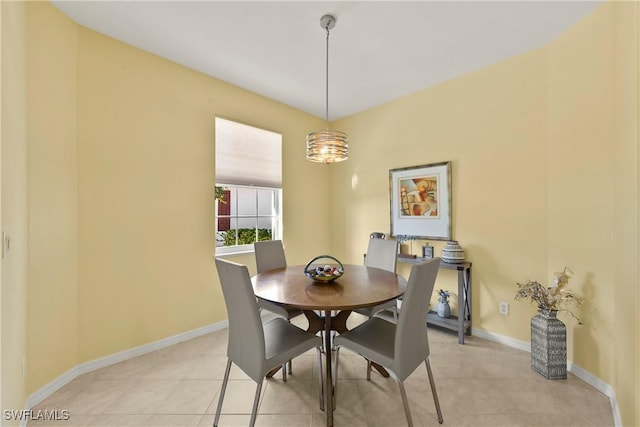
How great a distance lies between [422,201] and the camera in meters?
3.06

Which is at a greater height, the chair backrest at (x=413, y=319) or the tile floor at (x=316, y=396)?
the chair backrest at (x=413, y=319)

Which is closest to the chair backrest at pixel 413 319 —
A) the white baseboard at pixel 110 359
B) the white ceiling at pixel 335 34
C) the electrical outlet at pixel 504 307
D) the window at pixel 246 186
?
the electrical outlet at pixel 504 307

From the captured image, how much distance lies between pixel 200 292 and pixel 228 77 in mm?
2357

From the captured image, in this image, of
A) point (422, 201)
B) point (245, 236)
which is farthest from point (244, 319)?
point (422, 201)

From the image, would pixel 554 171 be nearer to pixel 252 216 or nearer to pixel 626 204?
pixel 626 204

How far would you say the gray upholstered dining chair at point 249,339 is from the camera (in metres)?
1.37

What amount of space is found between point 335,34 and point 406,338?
2323mm

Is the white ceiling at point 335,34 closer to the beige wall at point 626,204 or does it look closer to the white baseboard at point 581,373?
the beige wall at point 626,204

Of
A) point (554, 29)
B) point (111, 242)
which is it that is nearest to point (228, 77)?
point (111, 242)

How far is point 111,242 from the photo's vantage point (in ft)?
7.27

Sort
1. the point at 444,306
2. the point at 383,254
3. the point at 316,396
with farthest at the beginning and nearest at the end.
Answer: the point at 444,306
the point at 383,254
the point at 316,396

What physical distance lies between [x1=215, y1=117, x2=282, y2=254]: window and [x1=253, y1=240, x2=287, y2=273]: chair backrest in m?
0.69

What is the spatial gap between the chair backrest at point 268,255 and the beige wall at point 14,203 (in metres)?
1.53

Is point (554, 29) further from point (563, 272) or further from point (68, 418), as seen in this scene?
point (68, 418)
